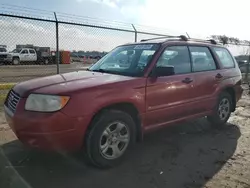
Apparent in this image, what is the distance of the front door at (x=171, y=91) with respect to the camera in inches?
170

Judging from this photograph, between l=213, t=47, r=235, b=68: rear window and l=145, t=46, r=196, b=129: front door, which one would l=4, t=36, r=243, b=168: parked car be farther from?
l=213, t=47, r=235, b=68: rear window

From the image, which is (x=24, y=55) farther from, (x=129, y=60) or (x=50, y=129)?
(x=50, y=129)

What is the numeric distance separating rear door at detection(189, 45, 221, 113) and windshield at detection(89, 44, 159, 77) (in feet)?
3.31

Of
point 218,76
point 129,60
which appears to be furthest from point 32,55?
point 129,60

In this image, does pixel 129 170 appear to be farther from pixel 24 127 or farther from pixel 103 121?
pixel 24 127

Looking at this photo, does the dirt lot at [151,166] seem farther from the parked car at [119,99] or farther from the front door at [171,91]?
the front door at [171,91]

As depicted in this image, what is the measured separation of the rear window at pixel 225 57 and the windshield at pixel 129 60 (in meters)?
1.87

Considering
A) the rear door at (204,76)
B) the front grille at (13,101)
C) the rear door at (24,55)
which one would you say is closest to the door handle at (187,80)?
the rear door at (204,76)

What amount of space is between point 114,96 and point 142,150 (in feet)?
4.08

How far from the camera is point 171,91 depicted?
4.58 metres

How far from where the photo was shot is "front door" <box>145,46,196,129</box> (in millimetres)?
4314

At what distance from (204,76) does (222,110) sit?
44.2 inches

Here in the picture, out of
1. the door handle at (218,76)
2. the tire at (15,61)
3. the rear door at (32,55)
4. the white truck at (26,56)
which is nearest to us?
the door handle at (218,76)

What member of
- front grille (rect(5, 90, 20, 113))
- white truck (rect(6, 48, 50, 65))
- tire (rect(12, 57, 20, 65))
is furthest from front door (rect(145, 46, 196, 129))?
tire (rect(12, 57, 20, 65))
